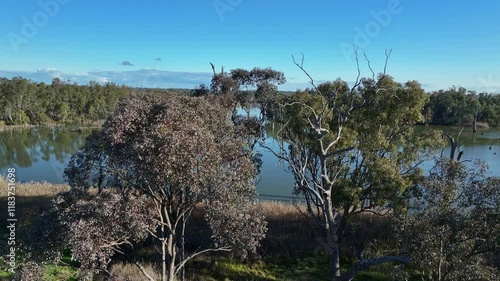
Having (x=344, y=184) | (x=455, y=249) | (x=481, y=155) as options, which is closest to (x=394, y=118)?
(x=344, y=184)

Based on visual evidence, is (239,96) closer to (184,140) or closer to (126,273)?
(126,273)

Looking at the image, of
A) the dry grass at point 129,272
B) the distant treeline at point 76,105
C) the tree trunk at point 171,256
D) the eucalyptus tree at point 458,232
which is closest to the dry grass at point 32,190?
the dry grass at point 129,272

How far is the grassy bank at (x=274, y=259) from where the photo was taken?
13.0 m

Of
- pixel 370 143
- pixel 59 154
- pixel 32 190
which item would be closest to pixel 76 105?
pixel 59 154

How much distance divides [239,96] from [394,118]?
622cm

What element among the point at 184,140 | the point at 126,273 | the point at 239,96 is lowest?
the point at 126,273

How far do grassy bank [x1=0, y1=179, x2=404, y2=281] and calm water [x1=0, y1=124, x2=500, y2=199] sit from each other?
4.56 meters

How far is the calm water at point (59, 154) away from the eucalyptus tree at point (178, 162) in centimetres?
1244

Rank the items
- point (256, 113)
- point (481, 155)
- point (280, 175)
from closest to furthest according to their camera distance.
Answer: point (256, 113) < point (280, 175) < point (481, 155)

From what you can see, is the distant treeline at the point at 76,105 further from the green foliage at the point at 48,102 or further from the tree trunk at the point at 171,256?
the tree trunk at the point at 171,256

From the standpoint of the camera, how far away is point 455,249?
23.3 feet

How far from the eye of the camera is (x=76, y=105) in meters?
68.2

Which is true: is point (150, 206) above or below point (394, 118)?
below

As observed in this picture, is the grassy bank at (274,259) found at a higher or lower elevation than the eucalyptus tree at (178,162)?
lower
